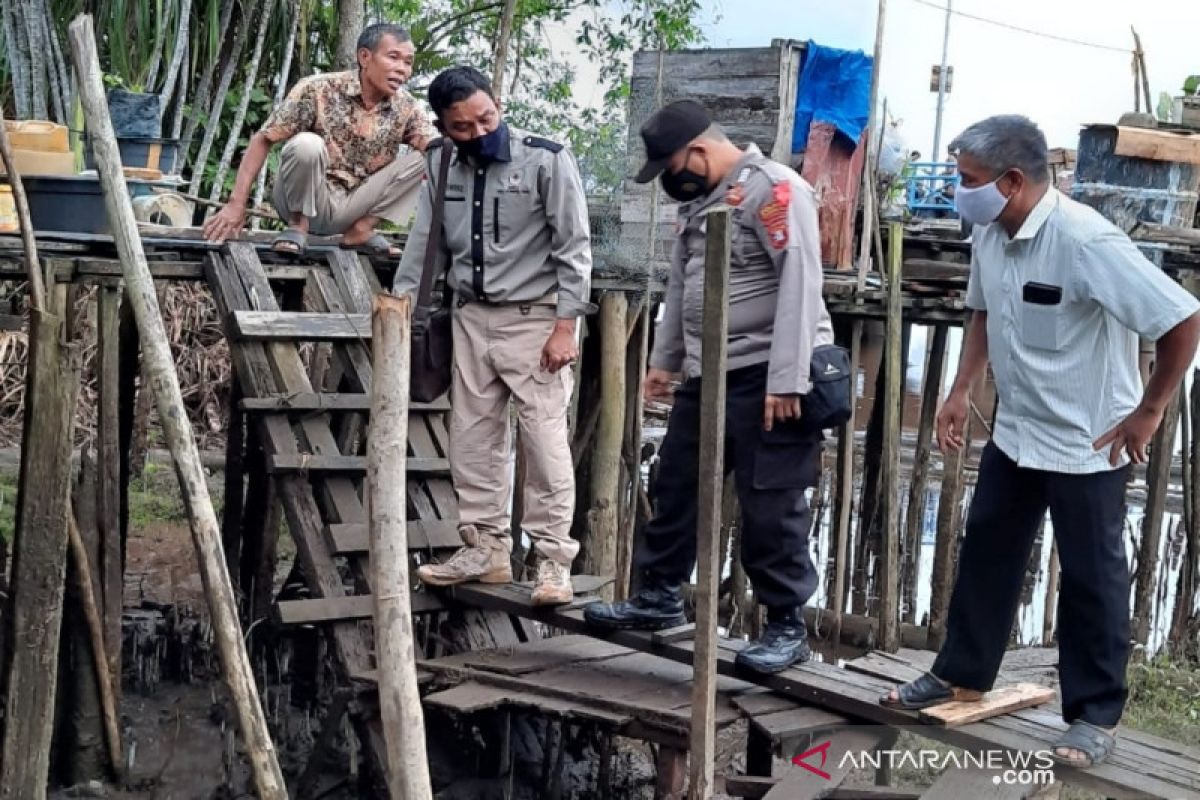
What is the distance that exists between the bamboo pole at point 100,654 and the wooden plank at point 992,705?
123 inches

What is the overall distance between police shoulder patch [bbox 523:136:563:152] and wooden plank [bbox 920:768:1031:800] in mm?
2512

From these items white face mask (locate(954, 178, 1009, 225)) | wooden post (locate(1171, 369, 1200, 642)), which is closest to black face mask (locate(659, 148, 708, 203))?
white face mask (locate(954, 178, 1009, 225))

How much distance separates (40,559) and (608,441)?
147 inches

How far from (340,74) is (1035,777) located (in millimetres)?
4459

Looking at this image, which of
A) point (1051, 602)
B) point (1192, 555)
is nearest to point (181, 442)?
point (1051, 602)

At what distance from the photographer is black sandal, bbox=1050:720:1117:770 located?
4398 mm

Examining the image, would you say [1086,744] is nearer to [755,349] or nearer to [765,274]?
[755,349]

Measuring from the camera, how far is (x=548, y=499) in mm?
5680

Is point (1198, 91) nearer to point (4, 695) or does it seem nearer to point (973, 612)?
point (973, 612)

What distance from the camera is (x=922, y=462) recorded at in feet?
28.9

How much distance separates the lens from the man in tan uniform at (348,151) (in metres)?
7.00

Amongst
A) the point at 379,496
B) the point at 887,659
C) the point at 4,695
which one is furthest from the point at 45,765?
the point at 887,659

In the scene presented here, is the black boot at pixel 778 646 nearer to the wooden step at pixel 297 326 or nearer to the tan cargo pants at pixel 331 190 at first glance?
the wooden step at pixel 297 326

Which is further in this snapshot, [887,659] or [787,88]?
[787,88]
